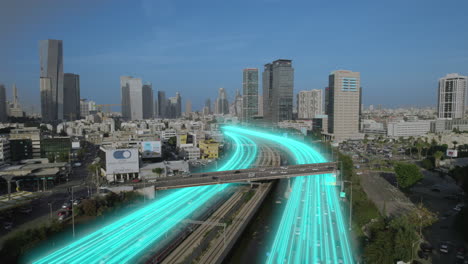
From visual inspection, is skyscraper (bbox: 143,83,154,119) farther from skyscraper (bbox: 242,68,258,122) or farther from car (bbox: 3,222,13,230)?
car (bbox: 3,222,13,230)

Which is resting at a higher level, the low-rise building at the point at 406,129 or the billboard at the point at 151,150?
the low-rise building at the point at 406,129

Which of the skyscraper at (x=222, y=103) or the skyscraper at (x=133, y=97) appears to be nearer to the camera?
the skyscraper at (x=133, y=97)

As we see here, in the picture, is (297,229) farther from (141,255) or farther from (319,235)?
(141,255)

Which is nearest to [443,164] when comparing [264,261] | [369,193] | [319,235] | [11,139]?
[369,193]

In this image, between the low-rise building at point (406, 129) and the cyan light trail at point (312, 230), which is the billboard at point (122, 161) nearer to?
the cyan light trail at point (312, 230)

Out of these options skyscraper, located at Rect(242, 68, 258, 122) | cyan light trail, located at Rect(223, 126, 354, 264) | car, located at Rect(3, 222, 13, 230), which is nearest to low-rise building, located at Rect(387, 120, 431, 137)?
skyscraper, located at Rect(242, 68, 258, 122)

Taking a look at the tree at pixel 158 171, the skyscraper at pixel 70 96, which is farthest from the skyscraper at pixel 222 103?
the tree at pixel 158 171

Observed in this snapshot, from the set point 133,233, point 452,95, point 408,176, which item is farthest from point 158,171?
point 452,95
